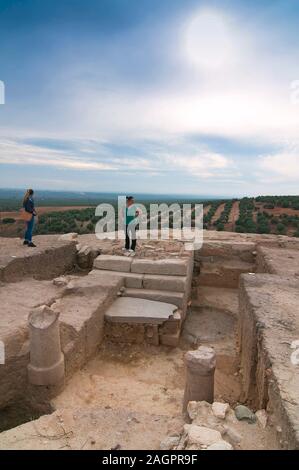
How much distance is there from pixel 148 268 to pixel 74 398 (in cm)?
360

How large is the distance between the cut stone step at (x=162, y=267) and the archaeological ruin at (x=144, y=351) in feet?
0.07

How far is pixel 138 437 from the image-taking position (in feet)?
10.3

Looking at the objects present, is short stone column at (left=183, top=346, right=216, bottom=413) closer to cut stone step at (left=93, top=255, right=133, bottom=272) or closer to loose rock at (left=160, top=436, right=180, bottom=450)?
loose rock at (left=160, top=436, right=180, bottom=450)

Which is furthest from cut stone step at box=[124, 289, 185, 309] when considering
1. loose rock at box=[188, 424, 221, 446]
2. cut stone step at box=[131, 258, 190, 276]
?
loose rock at box=[188, 424, 221, 446]

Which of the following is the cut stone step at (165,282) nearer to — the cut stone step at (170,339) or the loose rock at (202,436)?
the cut stone step at (170,339)

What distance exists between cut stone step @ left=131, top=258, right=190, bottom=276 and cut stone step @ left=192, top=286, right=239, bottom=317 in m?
1.49

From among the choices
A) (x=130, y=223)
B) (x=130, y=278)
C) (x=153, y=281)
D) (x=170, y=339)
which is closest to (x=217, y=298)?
(x=153, y=281)

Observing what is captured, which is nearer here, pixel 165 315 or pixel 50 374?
pixel 50 374

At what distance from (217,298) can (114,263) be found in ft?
9.92

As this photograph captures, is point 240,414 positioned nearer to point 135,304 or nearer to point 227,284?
point 135,304

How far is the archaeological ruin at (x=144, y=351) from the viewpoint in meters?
3.16

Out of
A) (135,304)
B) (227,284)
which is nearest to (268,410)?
(135,304)

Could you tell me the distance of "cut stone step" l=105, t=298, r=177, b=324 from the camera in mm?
6082

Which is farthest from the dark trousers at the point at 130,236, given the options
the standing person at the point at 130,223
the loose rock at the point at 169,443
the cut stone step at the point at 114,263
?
the loose rock at the point at 169,443
